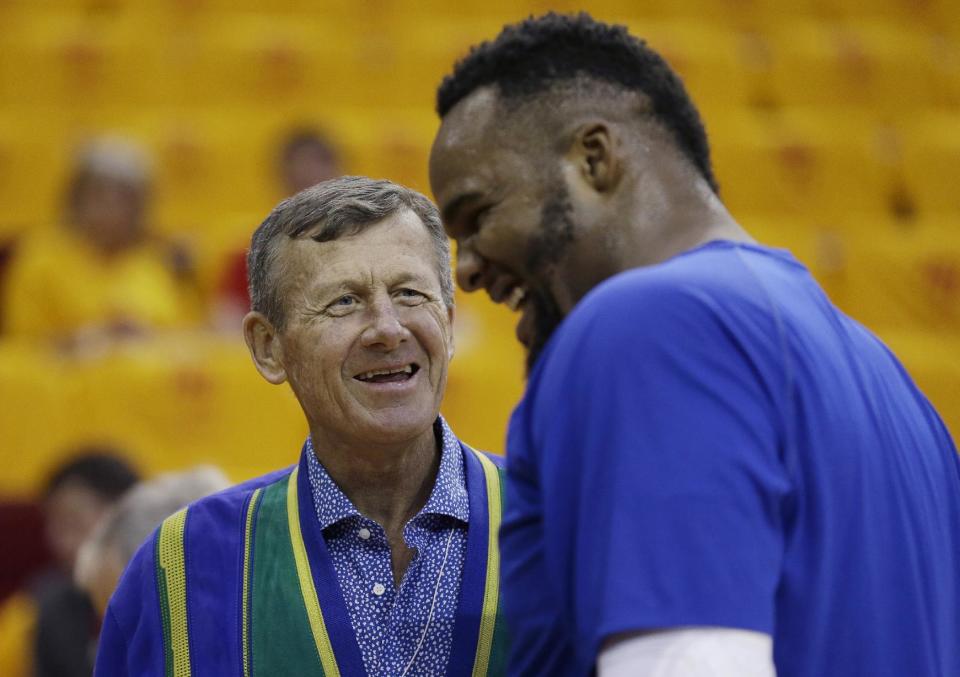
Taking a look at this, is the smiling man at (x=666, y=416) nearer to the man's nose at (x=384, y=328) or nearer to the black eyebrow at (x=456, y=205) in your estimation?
the black eyebrow at (x=456, y=205)

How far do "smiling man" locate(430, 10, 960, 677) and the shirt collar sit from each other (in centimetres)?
54

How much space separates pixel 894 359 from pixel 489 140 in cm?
51

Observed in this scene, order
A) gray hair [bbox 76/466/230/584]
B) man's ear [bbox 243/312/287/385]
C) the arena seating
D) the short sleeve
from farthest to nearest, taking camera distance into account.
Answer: the arena seating
gray hair [bbox 76/466/230/584]
man's ear [bbox 243/312/287/385]
the short sleeve

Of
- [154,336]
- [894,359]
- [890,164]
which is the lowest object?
[894,359]

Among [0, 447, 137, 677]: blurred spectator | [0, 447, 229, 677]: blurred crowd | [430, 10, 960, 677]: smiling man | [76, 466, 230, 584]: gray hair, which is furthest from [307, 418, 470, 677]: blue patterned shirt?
[0, 447, 137, 677]: blurred spectator

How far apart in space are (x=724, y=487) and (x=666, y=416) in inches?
3.1

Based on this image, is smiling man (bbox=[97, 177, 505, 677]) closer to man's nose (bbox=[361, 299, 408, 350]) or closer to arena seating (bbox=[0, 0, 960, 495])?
man's nose (bbox=[361, 299, 408, 350])

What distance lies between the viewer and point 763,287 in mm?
1345

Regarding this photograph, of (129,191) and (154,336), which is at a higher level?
(129,191)

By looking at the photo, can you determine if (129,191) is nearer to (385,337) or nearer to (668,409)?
(385,337)

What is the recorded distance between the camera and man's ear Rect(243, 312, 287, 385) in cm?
215

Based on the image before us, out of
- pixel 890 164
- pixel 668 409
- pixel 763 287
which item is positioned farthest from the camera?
pixel 890 164

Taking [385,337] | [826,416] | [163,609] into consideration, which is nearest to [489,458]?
[385,337]

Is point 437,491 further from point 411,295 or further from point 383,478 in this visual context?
point 411,295
